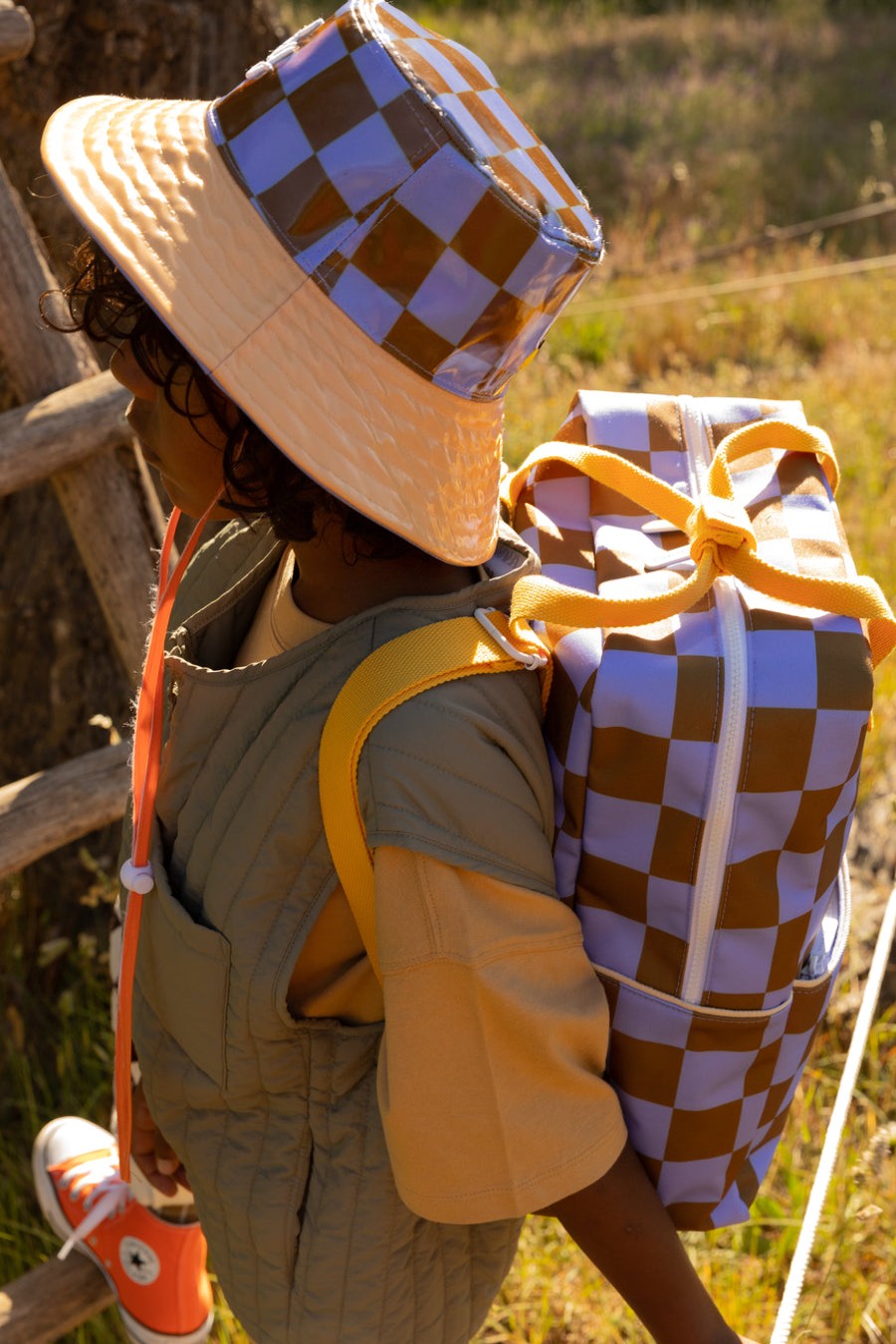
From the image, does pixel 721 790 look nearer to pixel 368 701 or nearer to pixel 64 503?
pixel 368 701

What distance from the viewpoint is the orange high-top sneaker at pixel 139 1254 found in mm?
1853

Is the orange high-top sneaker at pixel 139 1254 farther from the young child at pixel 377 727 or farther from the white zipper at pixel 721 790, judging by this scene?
the white zipper at pixel 721 790

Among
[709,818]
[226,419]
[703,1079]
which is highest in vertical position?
[226,419]

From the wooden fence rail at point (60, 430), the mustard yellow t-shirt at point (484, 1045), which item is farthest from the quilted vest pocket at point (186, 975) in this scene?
the wooden fence rail at point (60, 430)

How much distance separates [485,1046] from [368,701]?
0.33 m

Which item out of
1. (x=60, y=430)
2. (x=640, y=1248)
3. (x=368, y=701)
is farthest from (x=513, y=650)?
(x=60, y=430)

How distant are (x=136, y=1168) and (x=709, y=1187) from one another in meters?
0.88

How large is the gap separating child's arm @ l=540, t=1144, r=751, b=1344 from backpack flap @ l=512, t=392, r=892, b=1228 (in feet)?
0.15

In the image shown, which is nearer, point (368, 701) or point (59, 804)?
point (368, 701)

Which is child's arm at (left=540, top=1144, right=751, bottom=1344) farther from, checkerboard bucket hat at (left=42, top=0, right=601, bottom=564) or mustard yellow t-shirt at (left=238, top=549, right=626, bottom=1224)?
checkerboard bucket hat at (left=42, top=0, right=601, bottom=564)

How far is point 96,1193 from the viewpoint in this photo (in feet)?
6.23

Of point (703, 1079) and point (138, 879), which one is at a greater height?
point (138, 879)

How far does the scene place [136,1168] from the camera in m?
1.76

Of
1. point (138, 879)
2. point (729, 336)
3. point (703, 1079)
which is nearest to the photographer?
point (703, 1079)
